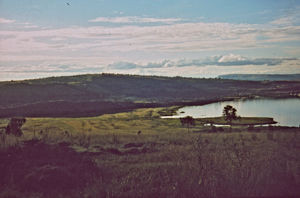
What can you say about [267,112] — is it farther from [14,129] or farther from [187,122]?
[14,129]

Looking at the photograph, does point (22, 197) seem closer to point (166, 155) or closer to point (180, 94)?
point (166, 155)

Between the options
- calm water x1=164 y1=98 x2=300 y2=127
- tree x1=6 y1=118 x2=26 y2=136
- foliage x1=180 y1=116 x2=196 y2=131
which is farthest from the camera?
calm water x1=164 y1=98 x2=300 y2=127

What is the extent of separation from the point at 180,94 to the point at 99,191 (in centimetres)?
18732

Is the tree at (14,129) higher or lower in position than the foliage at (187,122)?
higher

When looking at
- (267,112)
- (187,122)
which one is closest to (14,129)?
(187,122)

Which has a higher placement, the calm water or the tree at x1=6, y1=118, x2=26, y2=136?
the tree at x1=6, y1=118, x2=26, y2=136

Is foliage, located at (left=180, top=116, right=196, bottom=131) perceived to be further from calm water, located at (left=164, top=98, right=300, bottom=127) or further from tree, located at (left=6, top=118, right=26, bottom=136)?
tree, located at (left=6, top=118, right=26, bottom=136)

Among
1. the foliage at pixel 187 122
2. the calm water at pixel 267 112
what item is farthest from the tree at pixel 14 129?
the calm water at pixel 267 112

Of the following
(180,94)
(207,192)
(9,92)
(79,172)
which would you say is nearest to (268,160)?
(207,192)

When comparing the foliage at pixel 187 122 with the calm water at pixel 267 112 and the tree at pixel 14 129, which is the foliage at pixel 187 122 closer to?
the calm water at pixel 267 112

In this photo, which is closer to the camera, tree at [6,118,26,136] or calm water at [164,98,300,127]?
tree at [6,118,26,136]

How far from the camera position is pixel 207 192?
24.2ft

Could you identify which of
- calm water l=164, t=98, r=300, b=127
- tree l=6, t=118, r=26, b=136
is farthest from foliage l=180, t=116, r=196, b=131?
tree l=6, t=118, r=26, b=136

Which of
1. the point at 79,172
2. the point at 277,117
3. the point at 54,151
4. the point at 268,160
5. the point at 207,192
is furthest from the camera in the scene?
the point at 277,117
